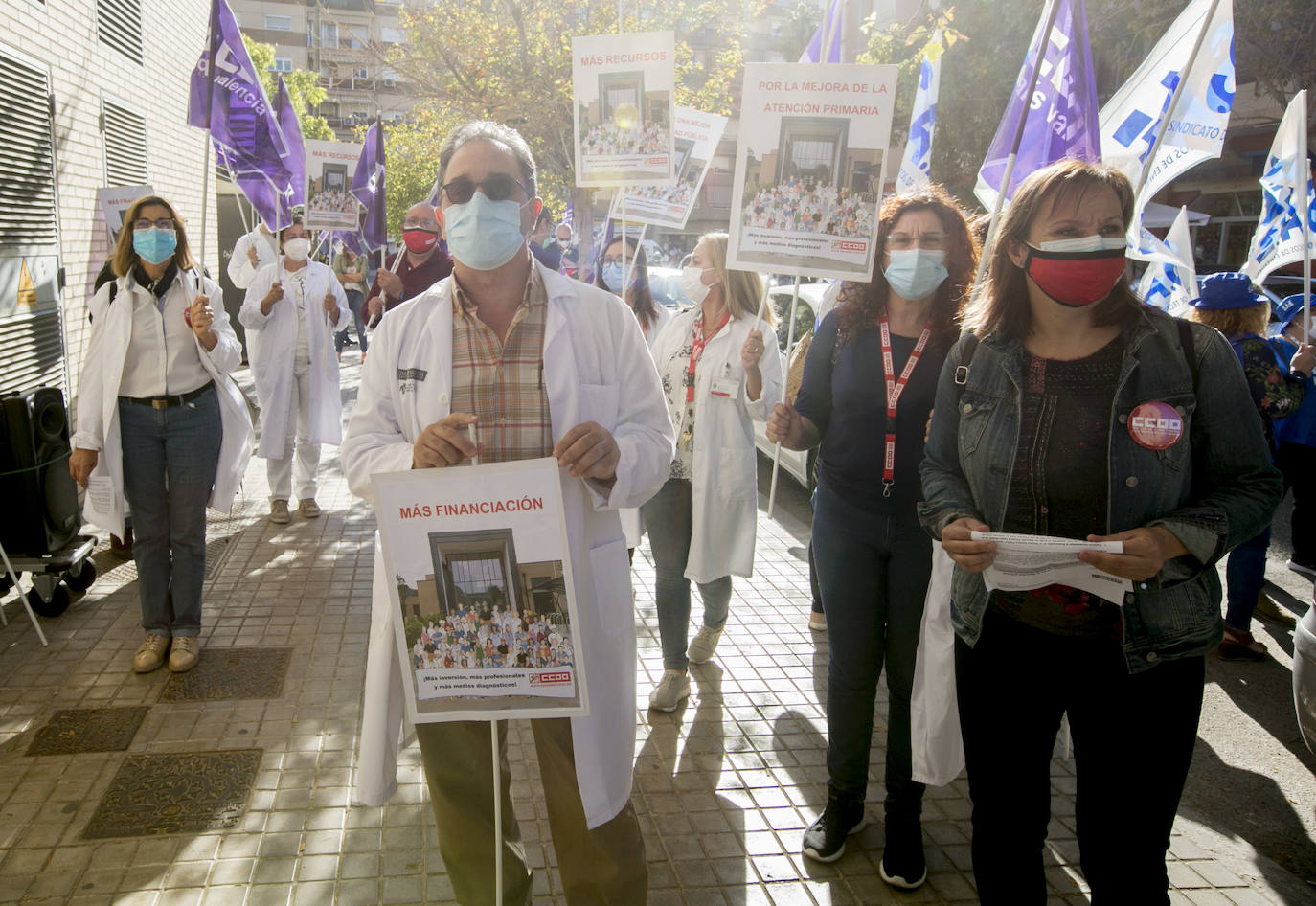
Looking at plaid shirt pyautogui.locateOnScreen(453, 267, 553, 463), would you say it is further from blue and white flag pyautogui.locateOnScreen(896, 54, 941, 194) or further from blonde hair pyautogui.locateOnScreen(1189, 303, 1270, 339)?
blonde hair pyautogui.locateOnScreen(1189, 303, 1270, 339)

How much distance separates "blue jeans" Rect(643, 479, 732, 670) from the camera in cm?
462

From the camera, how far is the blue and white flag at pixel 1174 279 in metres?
6.96

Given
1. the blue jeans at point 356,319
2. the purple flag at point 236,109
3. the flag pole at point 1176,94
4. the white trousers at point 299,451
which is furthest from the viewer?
the blue jeans at point 356,319

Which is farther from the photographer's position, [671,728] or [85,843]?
[671,728]

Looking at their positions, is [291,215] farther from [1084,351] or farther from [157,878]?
[1084,351]

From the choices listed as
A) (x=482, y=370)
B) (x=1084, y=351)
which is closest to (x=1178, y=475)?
(x=1084, y=351)

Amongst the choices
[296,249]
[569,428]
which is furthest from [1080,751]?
[296,249]

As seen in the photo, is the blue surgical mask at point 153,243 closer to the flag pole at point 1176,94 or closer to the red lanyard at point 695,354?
the red lanyard at point 695,354

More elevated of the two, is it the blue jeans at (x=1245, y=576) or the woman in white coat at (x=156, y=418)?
the woman in white coat at (x=156, y=418)

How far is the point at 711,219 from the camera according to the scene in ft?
193

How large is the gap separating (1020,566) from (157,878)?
9.40 ft

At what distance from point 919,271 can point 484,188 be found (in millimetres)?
1480

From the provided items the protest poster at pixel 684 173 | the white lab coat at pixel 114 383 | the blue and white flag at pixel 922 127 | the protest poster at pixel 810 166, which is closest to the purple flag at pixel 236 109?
the white lab coat at pixel 114 383

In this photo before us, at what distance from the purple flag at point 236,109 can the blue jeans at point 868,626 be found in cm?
538
